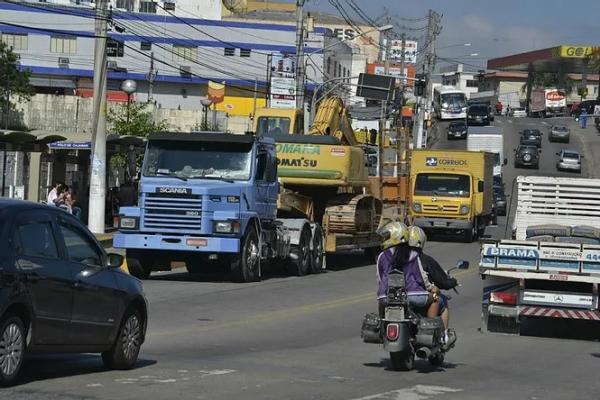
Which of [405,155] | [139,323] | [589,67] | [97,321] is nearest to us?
[97,321]

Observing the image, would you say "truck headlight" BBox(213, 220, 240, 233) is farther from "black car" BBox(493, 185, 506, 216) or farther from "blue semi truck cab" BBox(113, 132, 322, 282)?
"black car" BBox(493, 185, 506, 216)

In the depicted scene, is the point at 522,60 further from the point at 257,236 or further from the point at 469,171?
the point at 257,236

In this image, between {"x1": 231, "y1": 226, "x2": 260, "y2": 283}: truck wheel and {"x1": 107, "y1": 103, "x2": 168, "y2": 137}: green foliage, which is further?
{"x1": 107, "y1": 103, "x2": 168, "y2": 137}: green foliage

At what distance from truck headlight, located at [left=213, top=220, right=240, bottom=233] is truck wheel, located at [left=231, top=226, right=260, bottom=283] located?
515 mm

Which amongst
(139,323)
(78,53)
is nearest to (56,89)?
(78,53)

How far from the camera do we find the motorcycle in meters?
11.9

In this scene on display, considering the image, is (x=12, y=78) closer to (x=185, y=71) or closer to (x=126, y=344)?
(x=185, y=71)

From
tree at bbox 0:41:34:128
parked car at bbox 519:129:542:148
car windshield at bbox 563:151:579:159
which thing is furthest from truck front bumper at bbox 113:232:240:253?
parked car at bbox 519:129:542:148

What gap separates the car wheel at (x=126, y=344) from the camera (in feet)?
37.9

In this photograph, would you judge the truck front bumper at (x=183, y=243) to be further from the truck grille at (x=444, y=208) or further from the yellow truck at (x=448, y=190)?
the truck grille at (x=444, y=208)

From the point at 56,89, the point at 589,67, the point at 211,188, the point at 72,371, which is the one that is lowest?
the point at 72,371

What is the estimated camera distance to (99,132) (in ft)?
108

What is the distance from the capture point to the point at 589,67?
152375 millimetres

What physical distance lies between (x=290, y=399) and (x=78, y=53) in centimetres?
9172
